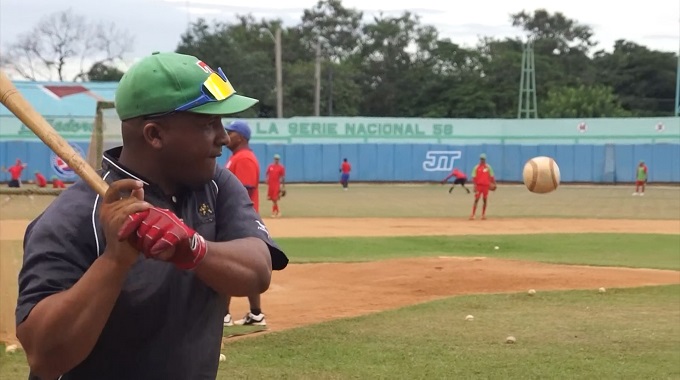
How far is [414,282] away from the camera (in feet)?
43.3

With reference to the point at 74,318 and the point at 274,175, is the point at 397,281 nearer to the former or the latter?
the point at 74,318

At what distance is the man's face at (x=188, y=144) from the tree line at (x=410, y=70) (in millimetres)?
65201

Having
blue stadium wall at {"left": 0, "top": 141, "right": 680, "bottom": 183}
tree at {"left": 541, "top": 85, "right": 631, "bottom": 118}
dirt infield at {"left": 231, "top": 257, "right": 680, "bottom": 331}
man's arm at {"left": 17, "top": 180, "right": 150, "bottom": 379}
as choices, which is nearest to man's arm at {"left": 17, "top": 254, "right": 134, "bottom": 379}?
man's arm at {"left": 17, "top": 180, "right": 150, "bottom": 379}

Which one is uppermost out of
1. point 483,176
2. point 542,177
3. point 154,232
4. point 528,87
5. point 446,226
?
point 528,87

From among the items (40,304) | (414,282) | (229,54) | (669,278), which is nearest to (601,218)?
(669,278)

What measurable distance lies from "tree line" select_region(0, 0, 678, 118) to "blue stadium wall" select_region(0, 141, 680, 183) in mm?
16784

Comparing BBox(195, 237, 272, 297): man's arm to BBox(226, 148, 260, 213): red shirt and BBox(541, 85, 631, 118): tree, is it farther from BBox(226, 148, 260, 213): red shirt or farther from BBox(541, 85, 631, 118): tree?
BBox(541, 85, 631, 118): tree

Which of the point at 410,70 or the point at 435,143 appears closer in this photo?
the point at 435,143

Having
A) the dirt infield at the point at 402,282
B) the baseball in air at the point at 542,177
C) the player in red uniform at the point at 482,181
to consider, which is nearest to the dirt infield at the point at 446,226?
the player in red uniform at the point at 482,181

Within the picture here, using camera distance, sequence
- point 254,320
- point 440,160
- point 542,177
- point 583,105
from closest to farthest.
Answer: point 254,320 → point 542,177 → point 440,160 → point 583,105

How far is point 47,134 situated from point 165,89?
0.35m

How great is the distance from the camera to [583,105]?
2899 inches

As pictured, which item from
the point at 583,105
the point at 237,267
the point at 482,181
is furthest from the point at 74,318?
the point at 583,105

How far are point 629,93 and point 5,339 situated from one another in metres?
83.1
